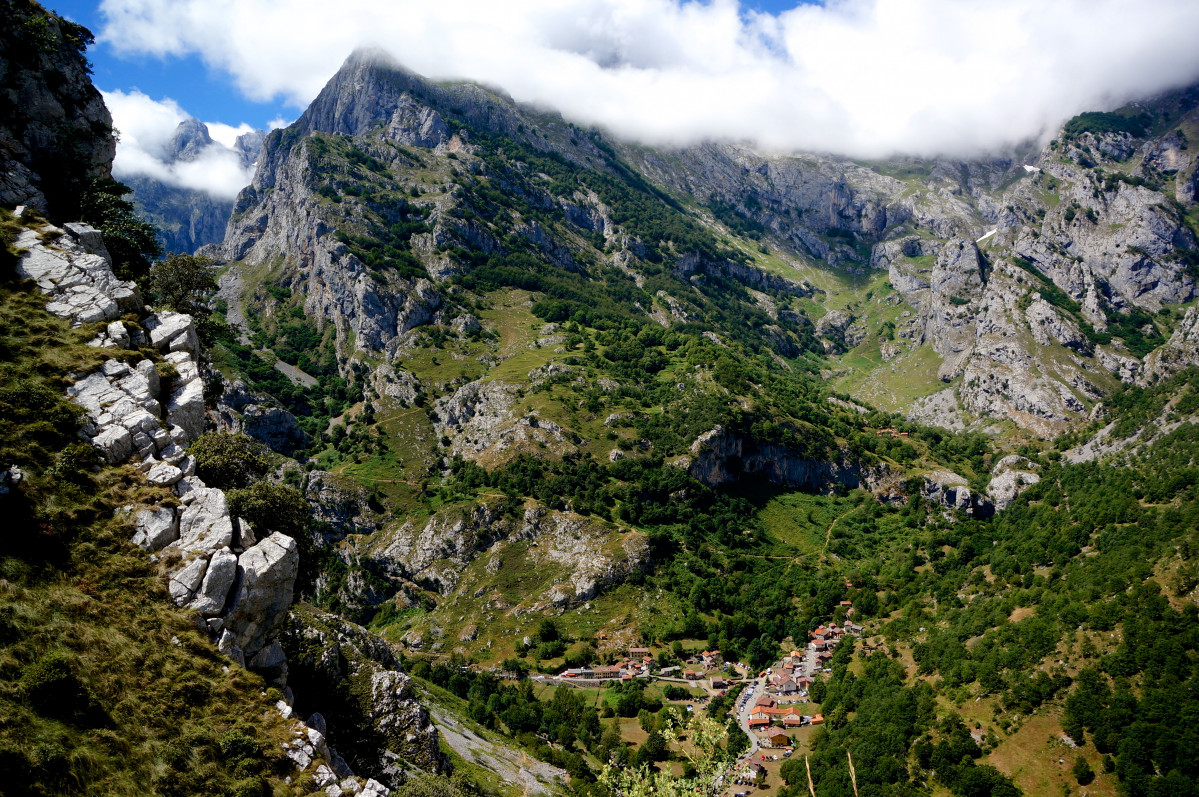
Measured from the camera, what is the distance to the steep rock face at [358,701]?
47.4 m

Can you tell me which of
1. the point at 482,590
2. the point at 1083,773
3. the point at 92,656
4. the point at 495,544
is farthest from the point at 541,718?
the point at 92,656

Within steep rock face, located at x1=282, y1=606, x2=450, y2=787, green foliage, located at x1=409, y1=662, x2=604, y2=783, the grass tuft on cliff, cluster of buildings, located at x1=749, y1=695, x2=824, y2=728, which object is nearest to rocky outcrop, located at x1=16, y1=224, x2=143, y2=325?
the grass tuft on cliff

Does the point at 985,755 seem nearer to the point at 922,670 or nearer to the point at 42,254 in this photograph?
the point at 922,670

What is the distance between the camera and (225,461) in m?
42.9

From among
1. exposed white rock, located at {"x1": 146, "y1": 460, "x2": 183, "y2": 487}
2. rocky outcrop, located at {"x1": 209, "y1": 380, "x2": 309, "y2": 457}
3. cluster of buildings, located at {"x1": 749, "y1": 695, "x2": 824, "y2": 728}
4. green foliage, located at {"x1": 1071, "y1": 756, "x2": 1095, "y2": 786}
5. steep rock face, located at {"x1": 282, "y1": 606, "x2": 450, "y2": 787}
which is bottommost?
cluster of buildings, located at {"x1": 749, "y1": 695, "x2": 824, "y2": 728}

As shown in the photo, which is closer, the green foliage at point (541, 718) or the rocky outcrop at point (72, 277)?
the rocky outcrop at point (72, 277)

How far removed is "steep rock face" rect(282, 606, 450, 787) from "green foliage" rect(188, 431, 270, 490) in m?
12.5

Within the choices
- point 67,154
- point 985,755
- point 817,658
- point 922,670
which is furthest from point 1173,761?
point 67,154

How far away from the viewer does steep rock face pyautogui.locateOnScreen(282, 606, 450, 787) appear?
155 feet

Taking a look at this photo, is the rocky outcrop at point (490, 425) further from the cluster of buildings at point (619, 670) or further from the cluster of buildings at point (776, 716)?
the cluster of buildings at point (776, 716)

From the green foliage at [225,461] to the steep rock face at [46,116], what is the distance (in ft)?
93.6

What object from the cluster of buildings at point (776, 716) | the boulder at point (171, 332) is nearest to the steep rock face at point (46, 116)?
the boulder at point (171, 332)

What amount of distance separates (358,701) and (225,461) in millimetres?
24792

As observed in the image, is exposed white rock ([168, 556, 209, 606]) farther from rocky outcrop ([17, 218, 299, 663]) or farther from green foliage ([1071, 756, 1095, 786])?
green foliage ([1071, 756, 1095, 786])
